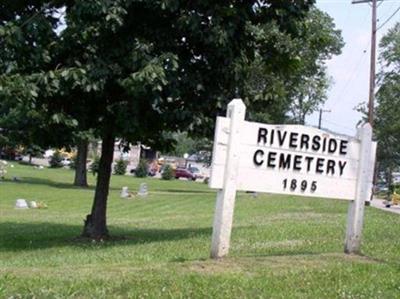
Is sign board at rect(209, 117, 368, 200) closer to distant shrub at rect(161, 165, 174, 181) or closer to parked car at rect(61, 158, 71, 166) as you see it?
distant shrub at rect(161, 165, 174, 181)

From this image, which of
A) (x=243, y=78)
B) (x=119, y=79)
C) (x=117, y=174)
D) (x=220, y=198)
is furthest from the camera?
Answer: (x=117, y=174)

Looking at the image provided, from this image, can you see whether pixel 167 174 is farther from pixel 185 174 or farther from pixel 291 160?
pixel 291 160

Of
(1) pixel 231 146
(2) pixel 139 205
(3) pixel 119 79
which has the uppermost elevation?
(3) pixel 119 79

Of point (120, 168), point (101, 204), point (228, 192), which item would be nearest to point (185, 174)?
point (120, 168)

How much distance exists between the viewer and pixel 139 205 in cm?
2991

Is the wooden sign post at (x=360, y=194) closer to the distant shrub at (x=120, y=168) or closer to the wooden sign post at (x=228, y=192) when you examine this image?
the wooden sign post at (x=228, y=192)

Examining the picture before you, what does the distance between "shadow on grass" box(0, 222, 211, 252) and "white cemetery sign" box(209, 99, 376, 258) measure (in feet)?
16.8

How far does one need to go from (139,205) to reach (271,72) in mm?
16133

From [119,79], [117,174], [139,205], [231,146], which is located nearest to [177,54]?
[119,79]

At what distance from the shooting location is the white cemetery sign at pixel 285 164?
7.79 m

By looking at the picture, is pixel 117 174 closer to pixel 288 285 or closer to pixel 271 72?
pixel 271 72

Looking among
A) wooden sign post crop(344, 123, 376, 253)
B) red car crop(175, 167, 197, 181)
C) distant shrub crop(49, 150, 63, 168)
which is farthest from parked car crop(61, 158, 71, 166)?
wooden sign post crop(344, 123, 376, 253)

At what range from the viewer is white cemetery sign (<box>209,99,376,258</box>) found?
7785 mm

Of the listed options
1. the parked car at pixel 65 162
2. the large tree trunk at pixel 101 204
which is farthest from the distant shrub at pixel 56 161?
the large tree trunk at pixel 101 204
